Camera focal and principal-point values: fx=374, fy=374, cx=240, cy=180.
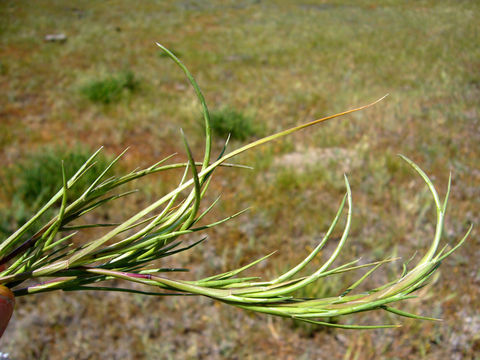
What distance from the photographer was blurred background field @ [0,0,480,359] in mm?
1935

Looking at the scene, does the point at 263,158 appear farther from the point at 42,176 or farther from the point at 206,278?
the point at 206,278

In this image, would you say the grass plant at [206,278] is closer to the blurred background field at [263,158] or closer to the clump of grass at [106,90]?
the blurred background field at [263,158]

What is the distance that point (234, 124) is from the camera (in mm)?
3941

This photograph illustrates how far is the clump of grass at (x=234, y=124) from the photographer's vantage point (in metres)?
3.95

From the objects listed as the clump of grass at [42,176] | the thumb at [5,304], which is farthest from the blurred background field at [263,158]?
the thumb at [5,304]

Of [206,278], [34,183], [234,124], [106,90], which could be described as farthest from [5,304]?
[106,90]

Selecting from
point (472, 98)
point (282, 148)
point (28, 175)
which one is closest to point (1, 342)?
point (28, 175)

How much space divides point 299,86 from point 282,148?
2.31 meters

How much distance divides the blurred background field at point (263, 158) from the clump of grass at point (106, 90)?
2cm

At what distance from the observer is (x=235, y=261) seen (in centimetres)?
237

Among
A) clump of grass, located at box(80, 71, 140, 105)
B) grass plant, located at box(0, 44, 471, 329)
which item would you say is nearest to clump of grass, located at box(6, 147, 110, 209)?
clump of grass, located at box(80, 71, 140, 105)

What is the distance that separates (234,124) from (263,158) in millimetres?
663

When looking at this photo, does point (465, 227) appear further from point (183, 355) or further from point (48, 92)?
point (48, 92)

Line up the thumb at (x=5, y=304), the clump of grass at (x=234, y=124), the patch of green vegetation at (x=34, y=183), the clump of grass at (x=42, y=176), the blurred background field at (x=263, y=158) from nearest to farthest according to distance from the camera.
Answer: the thumb at (x=5, y=304) → the blurred background field at (x=263, y=158) → the patch of green vegetation at (x=34, y=183) → the clump of grass at (x=42, y=176) → the clump of grass at (x=234, y=124)
